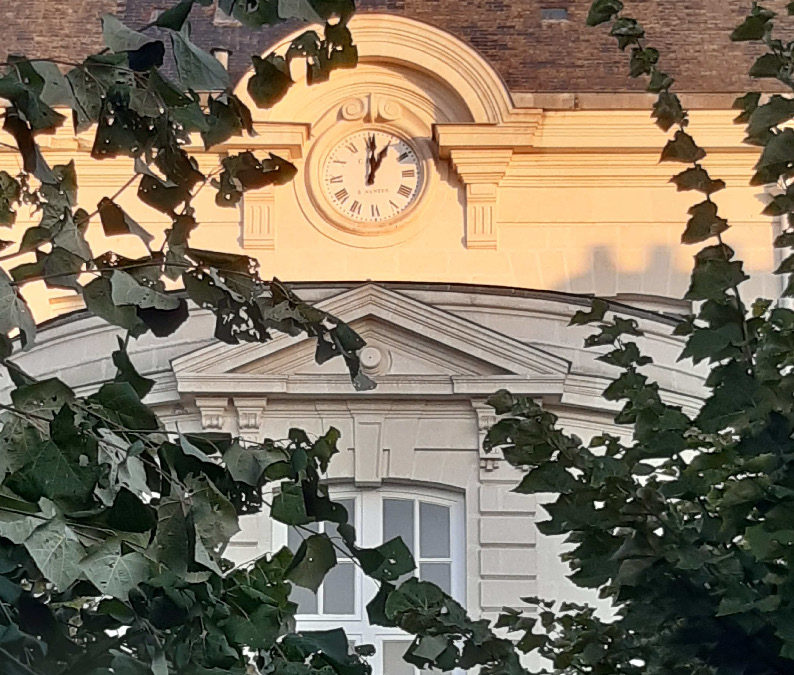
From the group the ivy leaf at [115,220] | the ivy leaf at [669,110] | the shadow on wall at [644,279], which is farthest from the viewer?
the shadow on wall at [644,279]

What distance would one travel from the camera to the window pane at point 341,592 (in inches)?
465

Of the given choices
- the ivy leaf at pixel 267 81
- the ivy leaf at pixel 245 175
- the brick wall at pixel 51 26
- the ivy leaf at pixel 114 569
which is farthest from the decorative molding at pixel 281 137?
the ivy leaf at pixel 114 569

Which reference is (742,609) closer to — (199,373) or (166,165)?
(166,165)

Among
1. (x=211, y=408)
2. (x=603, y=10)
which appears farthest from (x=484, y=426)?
(x=603, y=10)

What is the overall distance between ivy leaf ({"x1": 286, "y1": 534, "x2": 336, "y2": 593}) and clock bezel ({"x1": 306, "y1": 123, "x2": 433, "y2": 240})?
12.3 meters

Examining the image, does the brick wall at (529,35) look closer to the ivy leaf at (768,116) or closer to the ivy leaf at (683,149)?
the ivy leaf at (683,149)

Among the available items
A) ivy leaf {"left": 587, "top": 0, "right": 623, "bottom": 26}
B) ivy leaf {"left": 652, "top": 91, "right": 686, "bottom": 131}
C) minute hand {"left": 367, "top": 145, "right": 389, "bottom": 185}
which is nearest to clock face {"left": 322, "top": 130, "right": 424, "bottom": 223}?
minute hand {"left": 367, "top": 145, "right": 389, "bottom": 185}

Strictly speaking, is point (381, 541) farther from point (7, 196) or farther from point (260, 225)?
point (7, 196)

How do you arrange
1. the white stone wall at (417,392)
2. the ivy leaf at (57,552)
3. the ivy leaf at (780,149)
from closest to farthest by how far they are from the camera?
the ivy leaf at (57,552)
the ivy leaf at (780,149)
the white stone wall at (417,392)

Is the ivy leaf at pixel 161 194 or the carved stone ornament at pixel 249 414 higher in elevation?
the carved stone ornament at pixel 249 414

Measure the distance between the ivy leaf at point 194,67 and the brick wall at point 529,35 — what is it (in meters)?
14.2

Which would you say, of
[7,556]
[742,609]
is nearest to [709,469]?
[742,609]

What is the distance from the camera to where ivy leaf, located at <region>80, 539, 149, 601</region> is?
2836 mm

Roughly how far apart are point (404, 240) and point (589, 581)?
11132 mm
